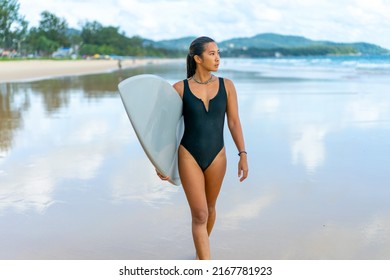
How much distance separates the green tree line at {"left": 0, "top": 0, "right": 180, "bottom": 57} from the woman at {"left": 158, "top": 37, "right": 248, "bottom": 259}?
268 ft

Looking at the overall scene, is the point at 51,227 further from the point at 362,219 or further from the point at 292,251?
the point at 362,219

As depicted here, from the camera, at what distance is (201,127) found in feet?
11.1

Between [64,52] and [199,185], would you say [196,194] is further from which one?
[64,52]

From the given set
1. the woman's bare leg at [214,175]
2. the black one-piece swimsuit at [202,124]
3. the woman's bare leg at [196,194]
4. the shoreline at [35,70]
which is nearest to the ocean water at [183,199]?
the woman's bare leg at [196,194]

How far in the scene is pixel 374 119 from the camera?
11172mm

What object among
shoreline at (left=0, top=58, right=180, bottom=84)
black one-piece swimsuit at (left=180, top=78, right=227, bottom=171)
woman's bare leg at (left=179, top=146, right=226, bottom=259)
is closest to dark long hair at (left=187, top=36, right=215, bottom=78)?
black one-piece swimsuit at (left=180, top=78, right=227, bottom=171)

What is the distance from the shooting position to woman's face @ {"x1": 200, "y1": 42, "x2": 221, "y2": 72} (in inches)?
132

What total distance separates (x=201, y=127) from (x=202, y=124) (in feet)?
0.06

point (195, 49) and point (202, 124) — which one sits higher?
point (195, 49)

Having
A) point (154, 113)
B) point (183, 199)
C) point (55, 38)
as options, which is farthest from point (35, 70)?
point (55, 38)

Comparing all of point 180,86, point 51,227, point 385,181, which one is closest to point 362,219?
point 385,181

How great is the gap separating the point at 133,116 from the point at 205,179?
62cm

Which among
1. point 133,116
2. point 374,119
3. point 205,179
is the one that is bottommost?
point 374,119

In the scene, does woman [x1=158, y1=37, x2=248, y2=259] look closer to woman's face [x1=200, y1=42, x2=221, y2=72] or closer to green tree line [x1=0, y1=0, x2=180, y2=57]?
woman's face [x1=200, y1=42, x2=221, y2=72]
